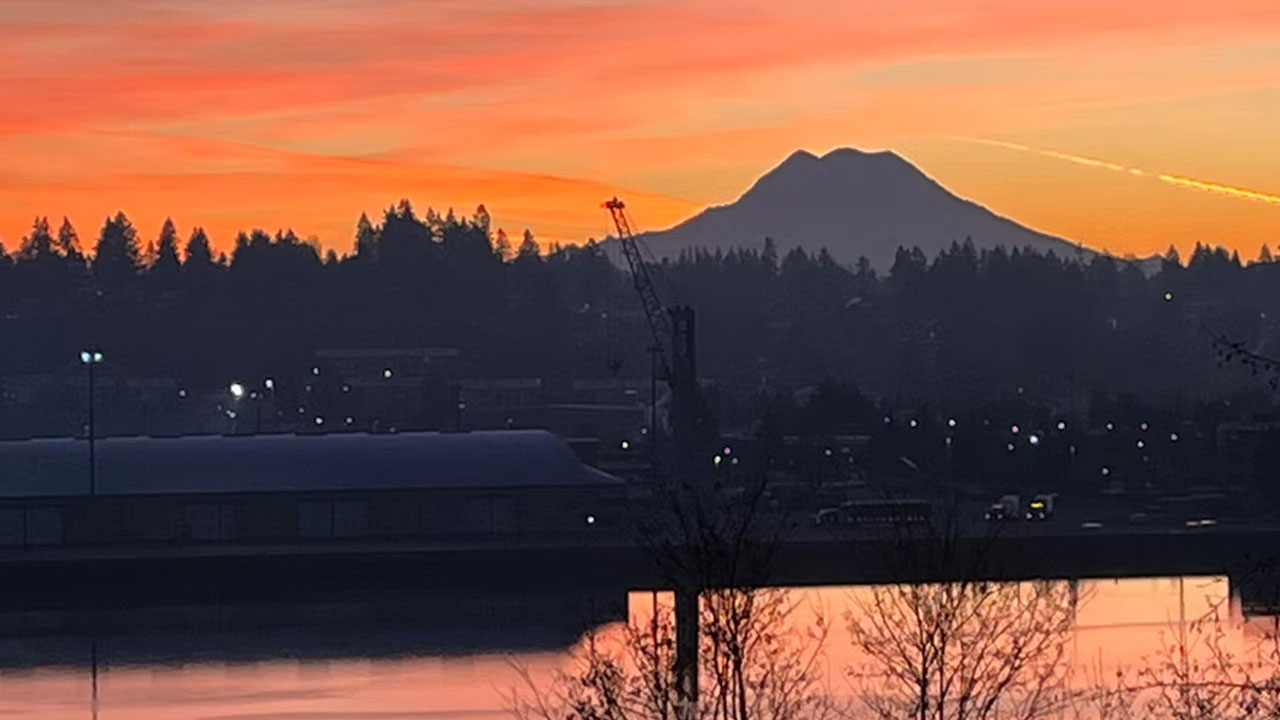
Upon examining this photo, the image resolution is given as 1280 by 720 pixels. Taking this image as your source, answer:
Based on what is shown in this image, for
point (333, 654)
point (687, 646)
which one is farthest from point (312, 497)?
point (687, 646)

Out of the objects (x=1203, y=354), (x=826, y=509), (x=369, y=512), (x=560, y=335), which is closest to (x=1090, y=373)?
(x=1203, y=354)

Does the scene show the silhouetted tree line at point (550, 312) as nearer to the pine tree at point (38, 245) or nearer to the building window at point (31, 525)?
the pine tree at point (38, 245)

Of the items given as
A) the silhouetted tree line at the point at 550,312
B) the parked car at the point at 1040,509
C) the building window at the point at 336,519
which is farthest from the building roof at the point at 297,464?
the silhouetted tree line at the point at 550,312

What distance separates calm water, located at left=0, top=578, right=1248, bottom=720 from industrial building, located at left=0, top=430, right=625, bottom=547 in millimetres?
8039

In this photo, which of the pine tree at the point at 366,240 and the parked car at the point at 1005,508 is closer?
the parked car at the point at 1005,508

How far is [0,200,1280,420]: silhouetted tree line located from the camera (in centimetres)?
10219

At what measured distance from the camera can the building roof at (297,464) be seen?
42062 mm

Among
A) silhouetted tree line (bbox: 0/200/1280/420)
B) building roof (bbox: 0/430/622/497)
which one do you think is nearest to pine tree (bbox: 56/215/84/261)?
silhouetted tree line (bbox: 0/200/1280/420)

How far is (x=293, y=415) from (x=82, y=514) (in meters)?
42.2

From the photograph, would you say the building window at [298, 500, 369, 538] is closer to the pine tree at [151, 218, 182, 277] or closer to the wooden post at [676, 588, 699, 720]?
the wooden post at [676, 588, 699, 720]

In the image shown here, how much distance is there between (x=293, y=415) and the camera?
272ft

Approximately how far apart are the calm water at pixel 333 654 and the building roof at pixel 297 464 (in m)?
9.23

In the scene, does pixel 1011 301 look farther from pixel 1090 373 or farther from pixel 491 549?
pixel 491 549

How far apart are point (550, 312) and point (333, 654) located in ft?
287
